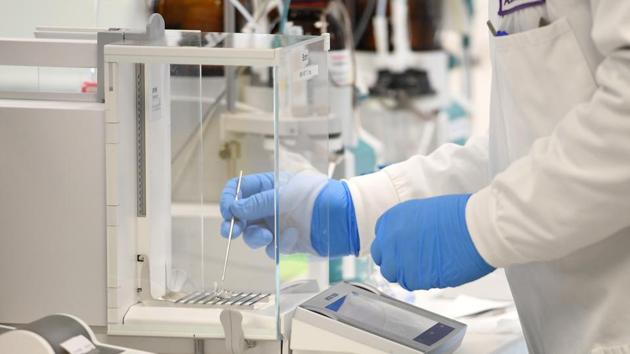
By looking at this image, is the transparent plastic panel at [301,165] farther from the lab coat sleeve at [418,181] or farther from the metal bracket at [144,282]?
the metal bracket at [144,282]

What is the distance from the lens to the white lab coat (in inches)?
47.2

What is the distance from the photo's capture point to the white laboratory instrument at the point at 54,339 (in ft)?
3.92

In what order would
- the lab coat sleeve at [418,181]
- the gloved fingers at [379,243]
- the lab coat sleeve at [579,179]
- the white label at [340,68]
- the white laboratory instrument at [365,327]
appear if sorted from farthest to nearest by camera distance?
the white label at [340,68] < the lab coat sleeve at [418,181] < the gloved fingers at [379,243] < the white laboratory instrument at [365,327] < the lab coat sleeve at [579,179]

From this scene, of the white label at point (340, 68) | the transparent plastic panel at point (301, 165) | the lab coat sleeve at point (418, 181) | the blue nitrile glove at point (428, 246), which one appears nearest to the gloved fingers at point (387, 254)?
the blue nitrile glove at point (428, 246)

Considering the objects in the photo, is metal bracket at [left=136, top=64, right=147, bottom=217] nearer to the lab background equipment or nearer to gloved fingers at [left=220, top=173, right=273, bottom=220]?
the lab background equipment

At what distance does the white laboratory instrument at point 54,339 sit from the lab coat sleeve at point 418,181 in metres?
0.53

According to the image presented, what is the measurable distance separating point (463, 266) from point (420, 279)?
0.25ft

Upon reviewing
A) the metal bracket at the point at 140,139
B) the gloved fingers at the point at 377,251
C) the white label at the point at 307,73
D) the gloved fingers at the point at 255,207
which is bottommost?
the gloved fingers at the point at 377,251

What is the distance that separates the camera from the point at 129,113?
1.41 meters

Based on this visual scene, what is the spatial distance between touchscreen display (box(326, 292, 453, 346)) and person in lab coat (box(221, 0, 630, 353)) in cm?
6

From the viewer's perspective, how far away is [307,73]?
147cm

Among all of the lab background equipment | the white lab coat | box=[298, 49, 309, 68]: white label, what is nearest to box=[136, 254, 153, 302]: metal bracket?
the lab background equipment

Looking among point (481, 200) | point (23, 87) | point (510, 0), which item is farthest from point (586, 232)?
point (23, 87)

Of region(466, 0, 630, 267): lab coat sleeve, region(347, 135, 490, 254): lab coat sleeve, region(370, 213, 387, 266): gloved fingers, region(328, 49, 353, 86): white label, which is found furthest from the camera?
region(328, 49, 353, 86): white label
